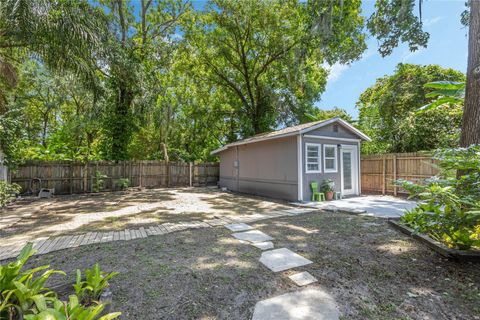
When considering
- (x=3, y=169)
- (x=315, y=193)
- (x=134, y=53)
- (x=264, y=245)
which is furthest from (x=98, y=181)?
(x=264, y=245)

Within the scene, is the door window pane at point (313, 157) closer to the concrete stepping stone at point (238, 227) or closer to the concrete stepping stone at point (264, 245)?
the concrete stepping stone at point (238, 227)

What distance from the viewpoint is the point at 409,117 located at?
10.7 metres

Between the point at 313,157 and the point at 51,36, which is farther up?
the point at 51,36

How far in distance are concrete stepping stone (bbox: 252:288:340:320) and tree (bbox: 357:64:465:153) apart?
1073 centimetres

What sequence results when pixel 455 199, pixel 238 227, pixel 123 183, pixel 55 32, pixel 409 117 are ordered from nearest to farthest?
pixel 455 199, pixel 238 227, pixel 55 32, pixel 409 117, pixel 123 183

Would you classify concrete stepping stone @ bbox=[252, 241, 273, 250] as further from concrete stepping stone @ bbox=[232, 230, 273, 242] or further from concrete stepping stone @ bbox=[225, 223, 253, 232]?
concrete stepping stone @ bbox=[225, 223, 253, 232]

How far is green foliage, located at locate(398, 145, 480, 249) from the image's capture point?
272 centimetres

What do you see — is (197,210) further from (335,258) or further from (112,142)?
(112,142)

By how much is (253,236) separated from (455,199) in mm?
2929

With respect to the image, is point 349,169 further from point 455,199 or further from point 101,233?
point 101,233

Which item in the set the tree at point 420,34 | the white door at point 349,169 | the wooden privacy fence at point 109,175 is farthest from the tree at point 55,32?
the white door at point 349,169

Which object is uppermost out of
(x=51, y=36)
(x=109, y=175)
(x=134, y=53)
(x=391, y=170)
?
(x=134, y=53)

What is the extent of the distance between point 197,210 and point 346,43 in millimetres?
9618

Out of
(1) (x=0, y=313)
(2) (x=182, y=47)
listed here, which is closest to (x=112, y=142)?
(2) (x=182, y=47)
